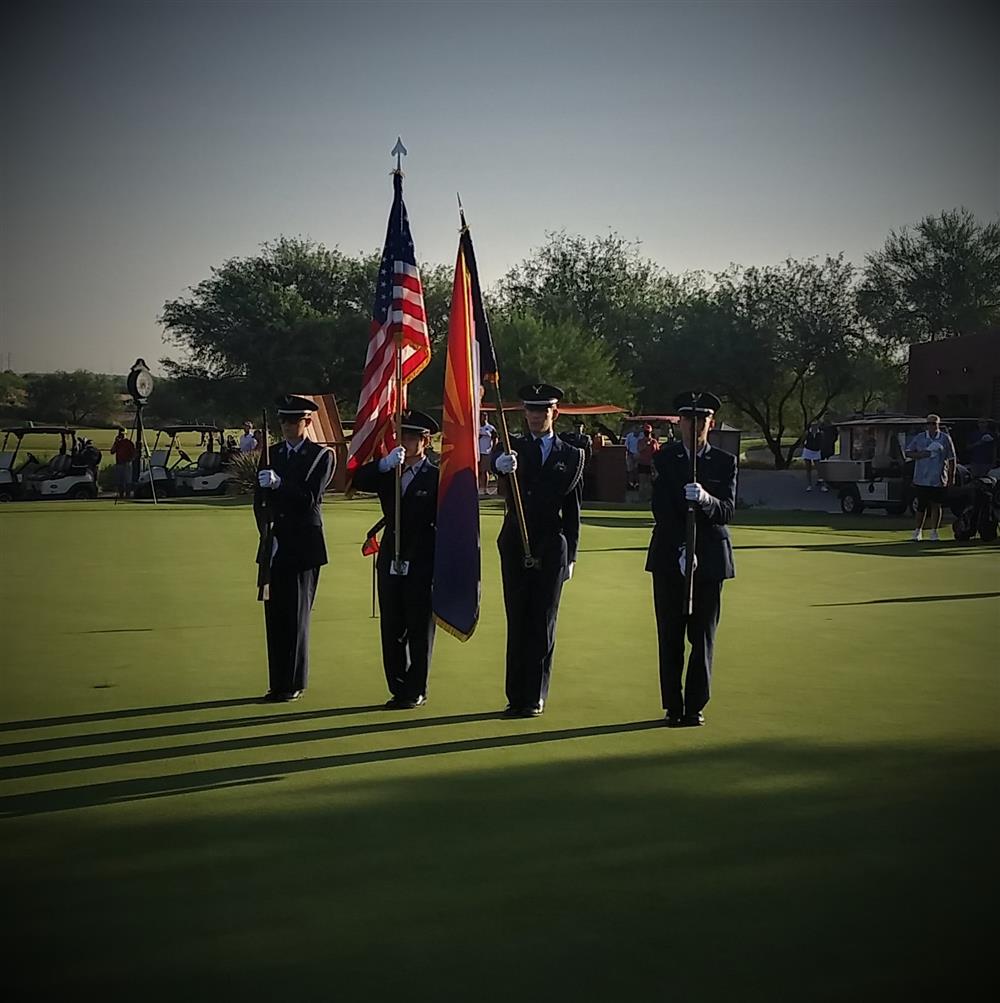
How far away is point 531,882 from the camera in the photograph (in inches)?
198

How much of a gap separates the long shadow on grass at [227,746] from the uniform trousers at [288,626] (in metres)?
0.63

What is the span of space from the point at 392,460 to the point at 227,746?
2.08 m

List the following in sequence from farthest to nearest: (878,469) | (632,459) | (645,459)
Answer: (632,459) → (645,459) → (878,469)

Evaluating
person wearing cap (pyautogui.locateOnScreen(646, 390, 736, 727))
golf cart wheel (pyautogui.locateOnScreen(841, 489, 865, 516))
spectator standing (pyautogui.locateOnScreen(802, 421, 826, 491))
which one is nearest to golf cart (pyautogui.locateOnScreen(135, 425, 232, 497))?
golf cart wheel (pyautogui.locateOnScreen(841, 489, 865, 516))

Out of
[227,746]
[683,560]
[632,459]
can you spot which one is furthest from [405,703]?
[632,459]

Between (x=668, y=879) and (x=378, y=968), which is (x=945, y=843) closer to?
(x=668, y=879)

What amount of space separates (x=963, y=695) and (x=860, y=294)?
57807mm

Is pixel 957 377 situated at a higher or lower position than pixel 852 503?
higher

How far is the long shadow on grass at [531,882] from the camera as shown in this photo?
4.16m

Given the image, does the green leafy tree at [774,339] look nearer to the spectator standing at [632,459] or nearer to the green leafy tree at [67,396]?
the spectator standing at [632,459]

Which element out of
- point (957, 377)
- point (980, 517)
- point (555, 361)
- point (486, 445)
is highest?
point (555, 361)

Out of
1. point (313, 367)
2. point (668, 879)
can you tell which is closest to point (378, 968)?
point (668, 879)

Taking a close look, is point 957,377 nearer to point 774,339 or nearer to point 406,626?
point 774,339

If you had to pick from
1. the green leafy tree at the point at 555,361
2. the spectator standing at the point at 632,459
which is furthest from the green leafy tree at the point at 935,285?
→ the spectator standing at the point at 632,459
